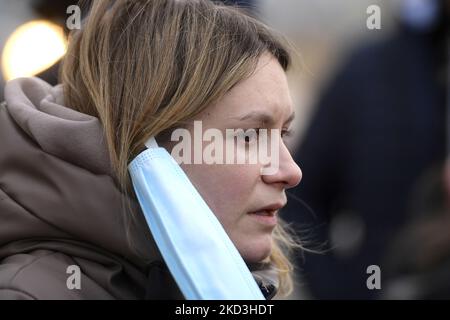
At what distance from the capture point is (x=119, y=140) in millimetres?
2375

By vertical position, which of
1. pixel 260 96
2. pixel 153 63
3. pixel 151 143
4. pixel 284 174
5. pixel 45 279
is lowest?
pixel 45 279

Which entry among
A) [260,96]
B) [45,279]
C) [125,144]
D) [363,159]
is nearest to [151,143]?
[125,144]

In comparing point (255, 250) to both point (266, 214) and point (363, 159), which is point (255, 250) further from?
point (363, 159)

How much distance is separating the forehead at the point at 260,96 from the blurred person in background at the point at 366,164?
1.23 metres

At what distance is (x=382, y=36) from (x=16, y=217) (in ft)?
7.41

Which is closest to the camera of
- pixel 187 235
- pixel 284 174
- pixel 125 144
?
pixel 187 235

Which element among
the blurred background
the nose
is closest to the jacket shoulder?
the nose

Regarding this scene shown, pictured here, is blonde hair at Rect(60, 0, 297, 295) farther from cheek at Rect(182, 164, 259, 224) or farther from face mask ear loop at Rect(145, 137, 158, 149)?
cheek at Rect(182, 164, 259, 224)

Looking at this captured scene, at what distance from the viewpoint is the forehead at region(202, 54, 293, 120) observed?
244cm

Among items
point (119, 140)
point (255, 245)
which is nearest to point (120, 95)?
point (119, 140)

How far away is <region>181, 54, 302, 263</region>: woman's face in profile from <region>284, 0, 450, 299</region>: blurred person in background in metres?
1.23

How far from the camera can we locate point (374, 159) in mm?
3887

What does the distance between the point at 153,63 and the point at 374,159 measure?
167 centimetres
